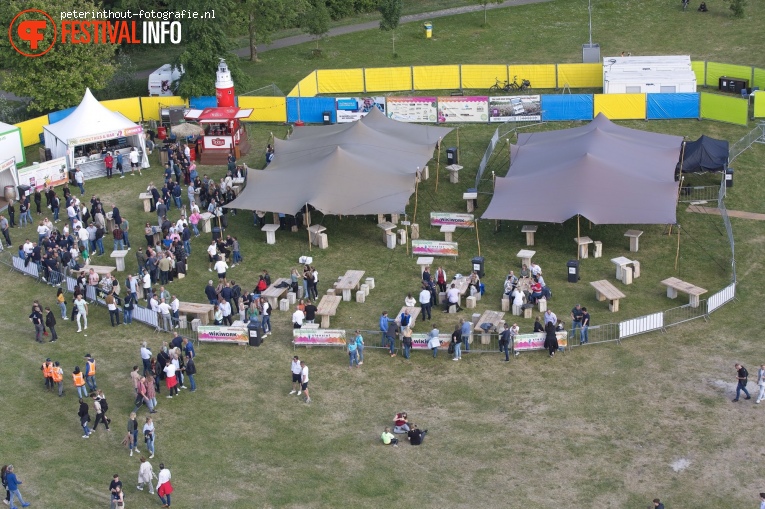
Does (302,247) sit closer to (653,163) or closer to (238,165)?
(238,165)

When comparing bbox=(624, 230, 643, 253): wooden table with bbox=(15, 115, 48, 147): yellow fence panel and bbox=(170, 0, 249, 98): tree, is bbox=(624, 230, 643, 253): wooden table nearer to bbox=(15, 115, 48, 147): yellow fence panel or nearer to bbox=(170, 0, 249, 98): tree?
bbox=(170, 0, 249, 98): tree

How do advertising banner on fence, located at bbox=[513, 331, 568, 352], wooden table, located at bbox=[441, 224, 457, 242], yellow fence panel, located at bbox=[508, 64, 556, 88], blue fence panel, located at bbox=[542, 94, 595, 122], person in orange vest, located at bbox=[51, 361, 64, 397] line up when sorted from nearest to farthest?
person in orange vest, located at bbox=[51, 361, 64, 397] → advertising banner on fence, located at bbox=[513, 331, 568, 352] → wooden table, located at bbox=[441, 224, 457, 242] → blue fence panel, located at bbox=[542, 94, 595, 122] → yellow fence panel, located at bbox=[508, 64, 556, 88]

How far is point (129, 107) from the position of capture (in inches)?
2365

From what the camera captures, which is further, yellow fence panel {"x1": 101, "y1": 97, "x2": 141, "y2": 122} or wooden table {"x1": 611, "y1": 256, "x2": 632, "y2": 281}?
yellow fence panel {"x1": 101, "y1": 97, "x2": 141, "y2": 122}

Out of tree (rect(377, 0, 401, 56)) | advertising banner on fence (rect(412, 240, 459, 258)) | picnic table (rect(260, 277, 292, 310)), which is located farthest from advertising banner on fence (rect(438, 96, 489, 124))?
picnic table (rect(260, 277, 292, 310))

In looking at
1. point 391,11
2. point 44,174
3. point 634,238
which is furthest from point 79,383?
point 391,11

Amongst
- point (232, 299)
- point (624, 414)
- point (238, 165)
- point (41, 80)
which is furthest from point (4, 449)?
point (41, 80)

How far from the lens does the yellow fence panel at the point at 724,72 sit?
60.1 m

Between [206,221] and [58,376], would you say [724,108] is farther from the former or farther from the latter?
[58,376]

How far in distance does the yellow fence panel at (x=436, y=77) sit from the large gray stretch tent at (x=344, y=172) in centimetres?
1211

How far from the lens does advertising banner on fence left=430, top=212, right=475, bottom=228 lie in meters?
45.7

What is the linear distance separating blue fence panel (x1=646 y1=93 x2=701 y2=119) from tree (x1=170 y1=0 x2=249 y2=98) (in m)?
22.5

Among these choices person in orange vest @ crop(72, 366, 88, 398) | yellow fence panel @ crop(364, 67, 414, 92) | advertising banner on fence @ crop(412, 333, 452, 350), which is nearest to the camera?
person in orange vest @ crop(72, 366, 88, 398)

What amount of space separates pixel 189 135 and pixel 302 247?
522 inches
